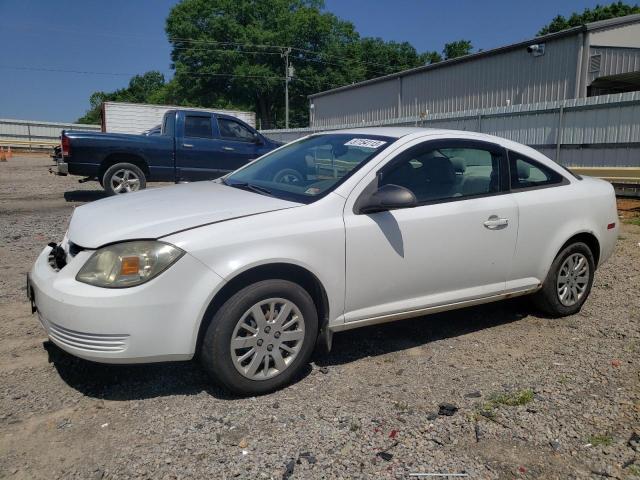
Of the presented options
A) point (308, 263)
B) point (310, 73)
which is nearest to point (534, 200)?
point (308, 263)

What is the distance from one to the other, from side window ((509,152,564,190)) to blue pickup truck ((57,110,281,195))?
8363 mm

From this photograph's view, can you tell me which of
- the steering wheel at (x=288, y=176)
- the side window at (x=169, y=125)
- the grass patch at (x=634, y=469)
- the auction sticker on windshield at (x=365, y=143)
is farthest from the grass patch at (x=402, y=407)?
Result: the side window at (x=169, y=125)

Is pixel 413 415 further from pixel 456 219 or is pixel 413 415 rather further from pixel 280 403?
pixel 456 219

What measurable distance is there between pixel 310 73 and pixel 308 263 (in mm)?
63474

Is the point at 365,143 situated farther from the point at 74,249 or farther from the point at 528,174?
the point at 74,249

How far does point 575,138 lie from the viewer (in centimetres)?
1230

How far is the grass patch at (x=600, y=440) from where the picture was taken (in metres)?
2.93

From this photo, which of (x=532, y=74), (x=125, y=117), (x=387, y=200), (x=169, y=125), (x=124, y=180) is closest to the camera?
(x=387, y=200)

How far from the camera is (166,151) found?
11.6 m

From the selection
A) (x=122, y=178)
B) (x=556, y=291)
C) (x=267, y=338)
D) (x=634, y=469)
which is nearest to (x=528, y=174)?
(x=556, y=291)

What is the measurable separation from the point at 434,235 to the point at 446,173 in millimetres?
561

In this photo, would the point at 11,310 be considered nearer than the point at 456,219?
No

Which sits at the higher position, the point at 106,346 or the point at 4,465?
the point at 106,346

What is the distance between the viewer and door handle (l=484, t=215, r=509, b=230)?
414cm
